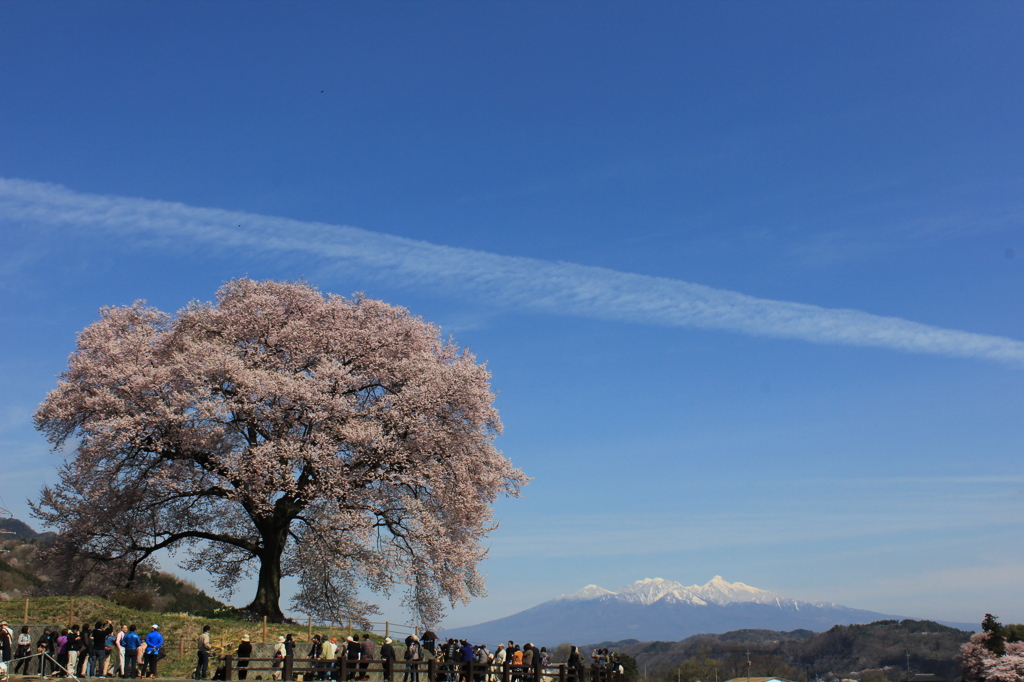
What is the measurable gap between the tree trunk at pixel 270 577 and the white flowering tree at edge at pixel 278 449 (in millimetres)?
82

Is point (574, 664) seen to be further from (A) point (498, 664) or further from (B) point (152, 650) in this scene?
(B) point (152, 650)

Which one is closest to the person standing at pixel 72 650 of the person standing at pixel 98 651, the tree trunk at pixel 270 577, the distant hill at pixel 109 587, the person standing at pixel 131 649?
the person standing at pixel 98 651

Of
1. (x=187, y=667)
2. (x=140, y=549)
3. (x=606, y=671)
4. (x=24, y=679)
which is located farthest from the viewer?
(x=140, y=549)

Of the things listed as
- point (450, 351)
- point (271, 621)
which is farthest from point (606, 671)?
point (450, 351)

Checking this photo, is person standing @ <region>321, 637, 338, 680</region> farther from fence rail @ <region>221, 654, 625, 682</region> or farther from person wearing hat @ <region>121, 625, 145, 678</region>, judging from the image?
person wearing hat @ <region>121, 625, 145, 678</region>

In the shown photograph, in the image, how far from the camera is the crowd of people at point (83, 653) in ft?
77.8

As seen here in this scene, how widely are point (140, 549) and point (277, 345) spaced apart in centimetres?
1076

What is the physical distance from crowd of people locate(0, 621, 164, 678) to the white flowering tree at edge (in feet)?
26.1

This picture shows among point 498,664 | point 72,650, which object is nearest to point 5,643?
point 72,650

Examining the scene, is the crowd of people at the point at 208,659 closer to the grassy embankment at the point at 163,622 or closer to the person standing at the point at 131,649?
the person standing at the point at 131,649

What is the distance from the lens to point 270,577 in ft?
113

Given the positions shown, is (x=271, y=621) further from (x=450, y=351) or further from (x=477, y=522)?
(x=450, y=351)

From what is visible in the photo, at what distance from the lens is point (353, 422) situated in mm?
33000

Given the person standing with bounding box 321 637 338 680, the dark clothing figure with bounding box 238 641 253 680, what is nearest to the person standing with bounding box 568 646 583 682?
the person standing with bounding box 321 637 338 680
